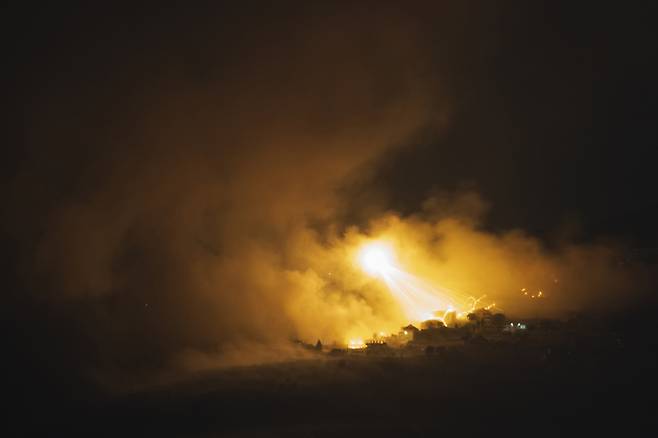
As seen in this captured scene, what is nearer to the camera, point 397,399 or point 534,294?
point 397,399

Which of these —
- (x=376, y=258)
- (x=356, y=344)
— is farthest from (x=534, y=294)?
(x=356, y=344)

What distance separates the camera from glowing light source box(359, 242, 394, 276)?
17659 mm

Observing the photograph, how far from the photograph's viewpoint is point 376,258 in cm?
1800

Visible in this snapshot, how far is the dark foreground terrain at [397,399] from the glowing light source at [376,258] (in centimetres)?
618

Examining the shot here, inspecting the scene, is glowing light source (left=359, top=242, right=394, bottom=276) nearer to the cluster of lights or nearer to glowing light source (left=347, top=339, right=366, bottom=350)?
glowing light source (left=347, top=339, right=366, bottom=350)

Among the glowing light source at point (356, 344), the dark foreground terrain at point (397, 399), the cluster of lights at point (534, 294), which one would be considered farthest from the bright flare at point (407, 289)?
the dark foreground terrain at point (397, 399)

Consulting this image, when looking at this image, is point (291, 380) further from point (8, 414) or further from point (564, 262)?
point (564, 262)

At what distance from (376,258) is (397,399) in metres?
9.26

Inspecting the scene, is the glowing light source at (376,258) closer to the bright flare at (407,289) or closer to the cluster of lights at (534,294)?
the bright flare at (407,289)

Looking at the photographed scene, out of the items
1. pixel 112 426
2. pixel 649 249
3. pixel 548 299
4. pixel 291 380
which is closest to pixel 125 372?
pixel 112 426

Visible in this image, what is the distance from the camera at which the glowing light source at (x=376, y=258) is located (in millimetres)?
17659

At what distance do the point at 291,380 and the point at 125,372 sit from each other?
405cm

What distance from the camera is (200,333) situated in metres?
14.5

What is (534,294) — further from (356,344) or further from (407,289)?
(356,344)
